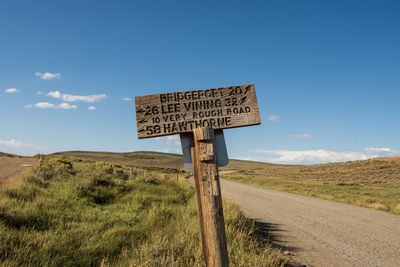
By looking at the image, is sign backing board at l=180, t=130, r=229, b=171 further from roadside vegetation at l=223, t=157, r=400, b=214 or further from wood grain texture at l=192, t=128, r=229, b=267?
roadside vegetation at l=223, t=157, r=400, b=214

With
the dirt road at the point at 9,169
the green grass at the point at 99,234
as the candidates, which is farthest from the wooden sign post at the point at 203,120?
the dirt road at the point at 9,169

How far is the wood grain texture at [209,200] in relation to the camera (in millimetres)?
2744

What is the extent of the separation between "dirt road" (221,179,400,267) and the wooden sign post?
384cm

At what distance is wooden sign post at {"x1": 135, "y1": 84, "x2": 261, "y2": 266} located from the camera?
2.86 metres

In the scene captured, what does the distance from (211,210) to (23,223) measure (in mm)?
4646

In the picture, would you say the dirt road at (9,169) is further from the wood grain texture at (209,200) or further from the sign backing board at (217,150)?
the wood grain texture at (209,200)

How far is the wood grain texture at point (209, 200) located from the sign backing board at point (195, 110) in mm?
226

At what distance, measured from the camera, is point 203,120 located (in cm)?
317

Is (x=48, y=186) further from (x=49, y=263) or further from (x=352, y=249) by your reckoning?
(x=352, y=249)

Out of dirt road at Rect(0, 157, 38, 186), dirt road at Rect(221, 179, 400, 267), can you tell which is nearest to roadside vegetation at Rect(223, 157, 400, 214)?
dirt road at Rect(221, 179, 400, 267)

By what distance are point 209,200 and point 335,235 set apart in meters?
6.52

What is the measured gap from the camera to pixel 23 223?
511 cm

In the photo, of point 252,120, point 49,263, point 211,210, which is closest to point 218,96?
point 252,120

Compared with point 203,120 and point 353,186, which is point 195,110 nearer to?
point 203,120
